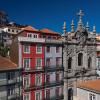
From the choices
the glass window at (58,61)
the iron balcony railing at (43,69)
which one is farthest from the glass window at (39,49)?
the glass window at (58,61)

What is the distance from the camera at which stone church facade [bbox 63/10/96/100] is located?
44.2 metres

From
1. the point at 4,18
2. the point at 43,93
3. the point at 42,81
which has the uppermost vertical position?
the point at 4,18

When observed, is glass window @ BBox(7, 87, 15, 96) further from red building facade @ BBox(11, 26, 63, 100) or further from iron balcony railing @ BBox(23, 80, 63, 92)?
iron balcony railing @ BBox(23, 80, 63, 92)

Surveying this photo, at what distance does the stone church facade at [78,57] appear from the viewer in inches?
1738

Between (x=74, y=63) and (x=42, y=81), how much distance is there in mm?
10304

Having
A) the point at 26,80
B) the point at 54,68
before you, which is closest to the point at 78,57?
the point at 54,68

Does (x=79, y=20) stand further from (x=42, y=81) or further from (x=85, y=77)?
(x=42, y=81)

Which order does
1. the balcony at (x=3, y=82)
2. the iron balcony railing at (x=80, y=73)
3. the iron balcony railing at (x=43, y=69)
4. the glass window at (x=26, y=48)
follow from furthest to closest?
the iron balcony railing at (x=80, y=73) < the iron balcony railing at (x=43, y=69) < the glass window at (x=26, y=48) < the balcony at (x=3, y=82)

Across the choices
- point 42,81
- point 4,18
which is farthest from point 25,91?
point 4,18

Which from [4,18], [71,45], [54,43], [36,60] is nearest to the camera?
→ [36,60]

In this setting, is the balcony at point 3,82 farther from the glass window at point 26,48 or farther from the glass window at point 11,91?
the glass window at point 26,48

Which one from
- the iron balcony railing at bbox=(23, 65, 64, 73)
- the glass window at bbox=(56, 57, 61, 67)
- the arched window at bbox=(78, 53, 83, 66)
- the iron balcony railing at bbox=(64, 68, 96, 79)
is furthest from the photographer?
the arched window at bbox=(78, 53, 83, 66)

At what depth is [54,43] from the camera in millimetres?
42062

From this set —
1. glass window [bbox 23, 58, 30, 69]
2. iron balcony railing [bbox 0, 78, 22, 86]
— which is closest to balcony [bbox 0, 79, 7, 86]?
iron balcony railing [bbox 0, 78, 22, 86]
